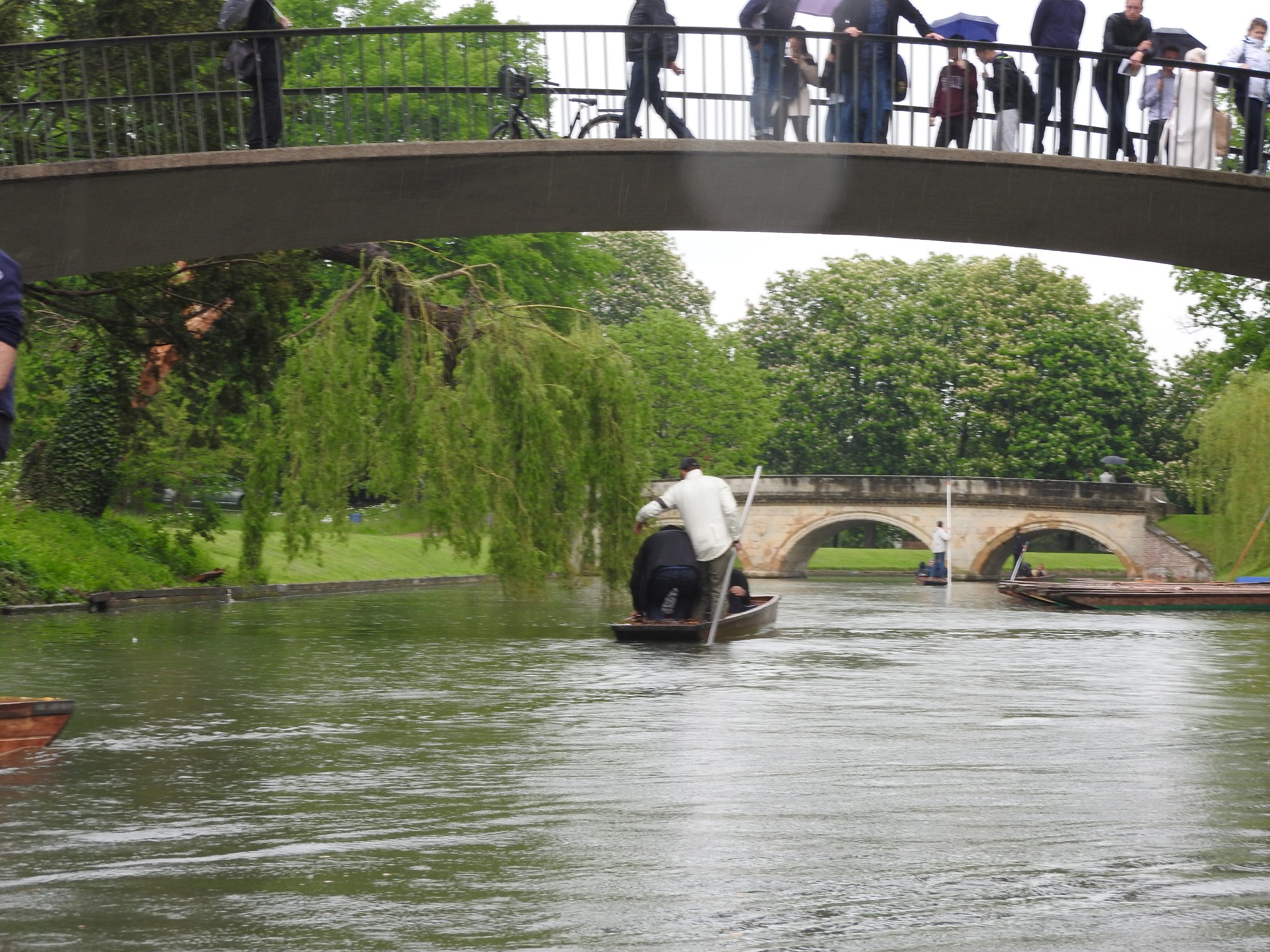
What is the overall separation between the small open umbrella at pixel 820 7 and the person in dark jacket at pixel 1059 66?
59.4 inches

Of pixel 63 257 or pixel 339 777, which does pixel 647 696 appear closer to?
pixel 339 777

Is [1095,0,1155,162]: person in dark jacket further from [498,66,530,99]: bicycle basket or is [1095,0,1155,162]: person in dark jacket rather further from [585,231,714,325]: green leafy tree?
[585,231,714,325]: green leafy tree

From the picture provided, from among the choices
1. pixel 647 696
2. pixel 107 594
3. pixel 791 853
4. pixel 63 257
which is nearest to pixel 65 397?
pixel 107 594

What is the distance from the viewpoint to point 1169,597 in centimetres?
2456

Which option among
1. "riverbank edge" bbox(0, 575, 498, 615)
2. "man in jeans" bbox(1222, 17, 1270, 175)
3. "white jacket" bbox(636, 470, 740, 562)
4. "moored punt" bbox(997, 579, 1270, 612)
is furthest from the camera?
"moored punt" bbox(997, 579, 1270, 612)

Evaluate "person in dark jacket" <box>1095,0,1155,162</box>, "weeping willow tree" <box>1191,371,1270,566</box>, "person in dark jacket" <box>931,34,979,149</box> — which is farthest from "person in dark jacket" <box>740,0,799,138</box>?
"weeping willow tree" <box>1191,371,1270,566</box>

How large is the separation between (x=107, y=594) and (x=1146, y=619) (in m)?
12.9

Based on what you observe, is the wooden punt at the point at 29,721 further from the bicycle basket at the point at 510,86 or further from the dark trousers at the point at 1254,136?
the dark trousers at the point at 1254,136

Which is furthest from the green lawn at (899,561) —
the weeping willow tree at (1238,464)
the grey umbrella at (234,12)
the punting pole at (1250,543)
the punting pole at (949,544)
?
the grey umbrella at (234,12)

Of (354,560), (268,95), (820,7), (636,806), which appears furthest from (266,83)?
(354,560)

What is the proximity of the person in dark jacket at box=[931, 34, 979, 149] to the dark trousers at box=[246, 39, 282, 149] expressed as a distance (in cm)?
482

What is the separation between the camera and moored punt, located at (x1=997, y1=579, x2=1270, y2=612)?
2428cm

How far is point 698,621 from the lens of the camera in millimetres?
14391

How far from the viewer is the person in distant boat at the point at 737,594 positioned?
52.3 feet
